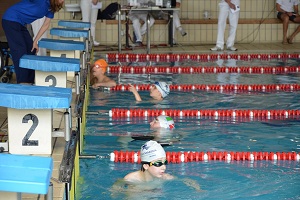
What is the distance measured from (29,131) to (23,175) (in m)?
2.26

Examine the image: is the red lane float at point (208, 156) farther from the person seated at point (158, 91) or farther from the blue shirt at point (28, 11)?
the person seated at point (158, 91)

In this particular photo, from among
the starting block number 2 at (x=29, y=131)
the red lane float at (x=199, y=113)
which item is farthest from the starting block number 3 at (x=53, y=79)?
the starting block number 2 at (x=29, y=131)

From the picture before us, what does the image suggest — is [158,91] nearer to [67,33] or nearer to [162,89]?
[162,89]

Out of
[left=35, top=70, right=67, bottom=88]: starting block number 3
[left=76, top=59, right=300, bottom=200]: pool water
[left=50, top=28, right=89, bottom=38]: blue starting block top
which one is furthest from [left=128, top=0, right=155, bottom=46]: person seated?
[left=35, top=70, right=67, bottom=88]: starting block number 3

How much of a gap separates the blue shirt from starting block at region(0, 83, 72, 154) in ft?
8.13

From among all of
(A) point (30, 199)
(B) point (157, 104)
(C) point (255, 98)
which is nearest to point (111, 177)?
(A) point (30, 199)

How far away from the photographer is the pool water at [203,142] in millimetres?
5355

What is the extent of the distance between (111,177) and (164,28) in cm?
1007

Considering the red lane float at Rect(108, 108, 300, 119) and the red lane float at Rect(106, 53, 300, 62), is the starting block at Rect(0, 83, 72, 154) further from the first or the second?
the red lane float at Rect(106, 53, 300, 62)

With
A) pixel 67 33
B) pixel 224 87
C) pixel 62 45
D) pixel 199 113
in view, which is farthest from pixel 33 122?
pixel 224 87

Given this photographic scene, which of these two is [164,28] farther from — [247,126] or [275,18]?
[247,126]

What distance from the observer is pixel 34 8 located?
731cm

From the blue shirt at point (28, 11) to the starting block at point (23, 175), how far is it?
4430 millimetres

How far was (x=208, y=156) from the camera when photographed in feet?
20.2
